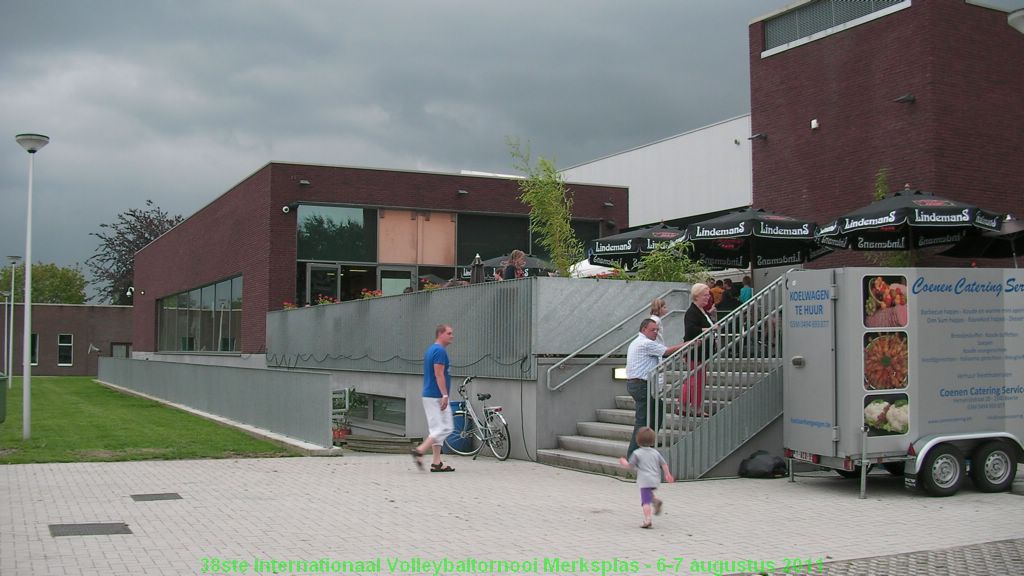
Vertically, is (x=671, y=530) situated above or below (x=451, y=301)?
below

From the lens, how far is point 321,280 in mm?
27266

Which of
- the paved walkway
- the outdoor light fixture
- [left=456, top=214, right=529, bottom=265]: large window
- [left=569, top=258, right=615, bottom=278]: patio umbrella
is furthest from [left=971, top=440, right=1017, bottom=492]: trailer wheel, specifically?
[left=456, top=214, right=529, bottom=265]: large window

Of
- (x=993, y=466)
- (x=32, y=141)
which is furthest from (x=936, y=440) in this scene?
(x=32, y=141)

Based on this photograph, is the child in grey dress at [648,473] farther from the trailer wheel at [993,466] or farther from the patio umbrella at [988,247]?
the patio umbrella at [988,247]

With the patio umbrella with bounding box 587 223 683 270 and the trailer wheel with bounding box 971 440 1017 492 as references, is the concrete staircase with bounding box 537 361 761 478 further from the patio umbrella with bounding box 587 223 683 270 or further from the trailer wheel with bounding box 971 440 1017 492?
the patio umbrella with bounding box 587 223 683 270

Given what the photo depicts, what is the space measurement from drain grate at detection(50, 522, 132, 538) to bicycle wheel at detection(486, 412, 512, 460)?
627cm

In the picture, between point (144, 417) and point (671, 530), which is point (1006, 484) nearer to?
point (671, 530)

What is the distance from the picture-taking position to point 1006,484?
11.1 m

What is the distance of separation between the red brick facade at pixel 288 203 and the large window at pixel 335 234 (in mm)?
250

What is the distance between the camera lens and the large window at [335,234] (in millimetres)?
27125

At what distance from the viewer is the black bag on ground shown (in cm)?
1194

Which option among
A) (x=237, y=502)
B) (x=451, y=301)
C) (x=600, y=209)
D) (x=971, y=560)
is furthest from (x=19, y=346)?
(x=971, y=560)

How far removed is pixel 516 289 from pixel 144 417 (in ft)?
36.4

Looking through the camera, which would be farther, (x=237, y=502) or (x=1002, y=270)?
(x=1002, y=270)
